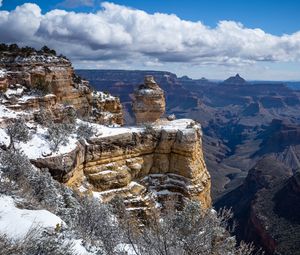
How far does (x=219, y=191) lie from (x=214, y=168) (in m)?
35.9

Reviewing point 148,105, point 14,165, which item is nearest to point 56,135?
point 14,165

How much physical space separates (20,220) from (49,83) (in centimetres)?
2150

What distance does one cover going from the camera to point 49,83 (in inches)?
1331

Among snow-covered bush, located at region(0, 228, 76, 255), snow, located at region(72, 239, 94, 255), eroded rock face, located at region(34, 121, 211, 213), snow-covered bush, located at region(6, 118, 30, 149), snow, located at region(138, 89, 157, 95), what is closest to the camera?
snow-covered bush, located at region(0, 228, 76, 255)

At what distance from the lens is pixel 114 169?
2936 cm

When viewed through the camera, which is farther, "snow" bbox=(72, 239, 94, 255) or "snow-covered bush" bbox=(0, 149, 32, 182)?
"snow-covered bush" bbox=(0, 149, 32, 182)

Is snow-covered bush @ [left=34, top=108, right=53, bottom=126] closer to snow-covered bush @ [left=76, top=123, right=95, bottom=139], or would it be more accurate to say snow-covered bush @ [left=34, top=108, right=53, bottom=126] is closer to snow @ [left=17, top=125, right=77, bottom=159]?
snow @ [left=17, top=125, right=77, bottom=159]

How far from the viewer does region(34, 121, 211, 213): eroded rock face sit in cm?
2856

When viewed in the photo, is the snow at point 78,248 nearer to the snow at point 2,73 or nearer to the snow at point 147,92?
the snow at point 2,73

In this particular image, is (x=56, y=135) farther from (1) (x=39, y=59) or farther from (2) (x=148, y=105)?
(1) (x=39, y=59)

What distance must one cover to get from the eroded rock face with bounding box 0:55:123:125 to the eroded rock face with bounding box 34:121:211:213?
5991 mm

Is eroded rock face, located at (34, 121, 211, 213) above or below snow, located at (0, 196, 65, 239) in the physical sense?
below

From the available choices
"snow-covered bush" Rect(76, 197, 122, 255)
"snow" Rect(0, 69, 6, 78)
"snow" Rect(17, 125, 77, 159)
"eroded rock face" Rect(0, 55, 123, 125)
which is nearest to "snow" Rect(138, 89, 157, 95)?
"eroded rock face" Rect(0, 55, 123, 125)

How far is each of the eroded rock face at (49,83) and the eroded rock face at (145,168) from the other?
5991 millimetres
